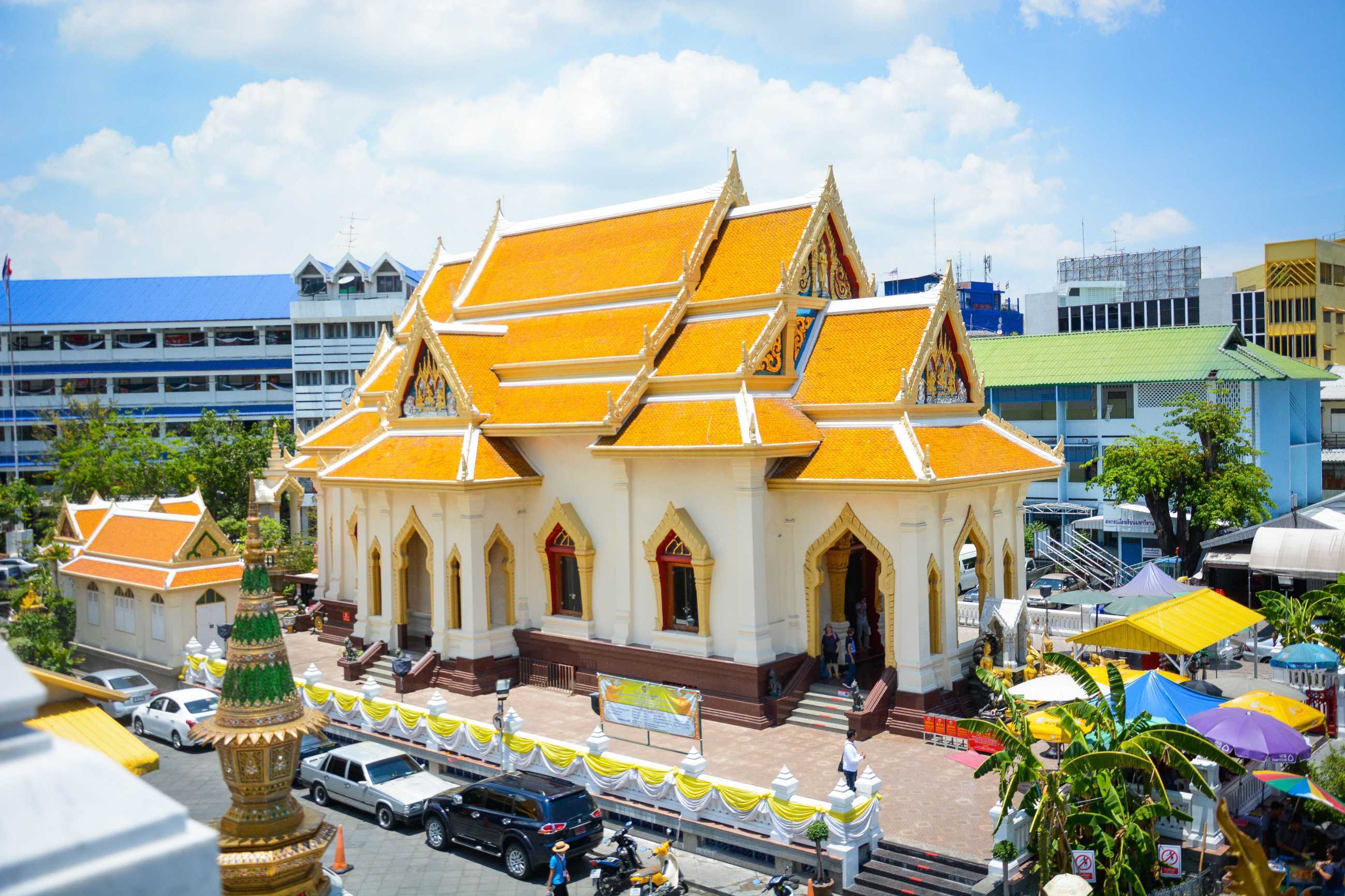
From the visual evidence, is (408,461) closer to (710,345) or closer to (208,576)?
(208,576)

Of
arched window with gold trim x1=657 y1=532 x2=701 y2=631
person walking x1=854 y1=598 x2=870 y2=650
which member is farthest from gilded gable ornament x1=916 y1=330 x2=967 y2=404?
arched window with gold trim x1=657 y1=532 x2=701 y2=631

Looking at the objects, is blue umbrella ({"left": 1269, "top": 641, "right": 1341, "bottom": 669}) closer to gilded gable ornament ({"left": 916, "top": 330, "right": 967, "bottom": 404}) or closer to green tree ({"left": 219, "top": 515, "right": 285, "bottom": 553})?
gilded gable ornament ({"left": 916, "top": 330, "right": 967, "bottom": 404})

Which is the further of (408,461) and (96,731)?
(408,461)

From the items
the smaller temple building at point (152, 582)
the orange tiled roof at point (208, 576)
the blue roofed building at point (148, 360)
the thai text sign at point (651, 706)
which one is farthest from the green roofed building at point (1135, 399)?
the blue roofed building at point (148, 360)

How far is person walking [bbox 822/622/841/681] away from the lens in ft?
75.6

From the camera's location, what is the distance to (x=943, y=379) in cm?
2397

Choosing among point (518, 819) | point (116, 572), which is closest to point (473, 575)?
point (518, 819)

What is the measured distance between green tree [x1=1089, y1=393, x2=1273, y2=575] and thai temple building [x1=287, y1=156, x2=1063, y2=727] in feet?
34.6

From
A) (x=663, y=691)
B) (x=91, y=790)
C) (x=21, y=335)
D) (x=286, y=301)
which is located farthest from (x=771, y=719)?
(x=21, y=335)

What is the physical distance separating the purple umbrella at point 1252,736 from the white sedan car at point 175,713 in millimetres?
18943

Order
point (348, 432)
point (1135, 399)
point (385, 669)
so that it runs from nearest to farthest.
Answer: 1. point (385, 669)
2. point (348, 432)
3. point (1135, 399)

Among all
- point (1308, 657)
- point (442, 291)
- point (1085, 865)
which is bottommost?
point (1085, 865)

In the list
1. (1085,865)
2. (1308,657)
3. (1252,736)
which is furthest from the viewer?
(1308,657)

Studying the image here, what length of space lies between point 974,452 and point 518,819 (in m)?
12.2
